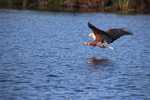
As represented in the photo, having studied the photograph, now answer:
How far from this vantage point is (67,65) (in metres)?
25.2

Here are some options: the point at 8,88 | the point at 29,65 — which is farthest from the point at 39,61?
the point at 8,88

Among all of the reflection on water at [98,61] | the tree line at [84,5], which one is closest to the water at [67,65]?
the reflection on water at [98,61]

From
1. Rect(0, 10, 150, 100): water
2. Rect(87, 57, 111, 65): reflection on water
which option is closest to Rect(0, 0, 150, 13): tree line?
Rect(0, 10, 150, 100): water

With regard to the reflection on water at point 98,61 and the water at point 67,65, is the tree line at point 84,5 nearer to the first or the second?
the water at point 67,65

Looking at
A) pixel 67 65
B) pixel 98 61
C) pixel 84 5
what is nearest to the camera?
pixel 67 65

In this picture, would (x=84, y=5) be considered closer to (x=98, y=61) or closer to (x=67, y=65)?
(x=98, y=61)

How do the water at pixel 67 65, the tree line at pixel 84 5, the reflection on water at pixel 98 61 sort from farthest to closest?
the tree line at pixel 84 5 < the reflection on water at pixel 98 61 < the water at pixel 67 65

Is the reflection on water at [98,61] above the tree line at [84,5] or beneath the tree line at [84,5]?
above

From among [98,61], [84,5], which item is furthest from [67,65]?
[84,5]

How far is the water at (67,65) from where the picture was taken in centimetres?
1914

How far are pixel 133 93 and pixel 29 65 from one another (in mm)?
6357

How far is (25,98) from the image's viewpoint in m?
17.9

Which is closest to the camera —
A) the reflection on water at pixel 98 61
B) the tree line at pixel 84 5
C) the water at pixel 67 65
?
the water at pixel 67 65

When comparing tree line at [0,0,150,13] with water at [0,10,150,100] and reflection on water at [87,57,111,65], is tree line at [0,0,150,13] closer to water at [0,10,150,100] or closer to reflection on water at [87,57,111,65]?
water at [0,10,150,100]
